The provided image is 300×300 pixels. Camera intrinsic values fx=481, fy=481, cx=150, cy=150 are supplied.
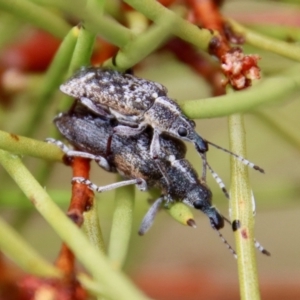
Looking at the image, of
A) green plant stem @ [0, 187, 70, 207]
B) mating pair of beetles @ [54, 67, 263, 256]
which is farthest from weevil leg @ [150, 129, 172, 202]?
green plant stem @ [0, 187, 70, 207]

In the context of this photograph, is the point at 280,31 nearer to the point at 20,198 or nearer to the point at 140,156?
the point at 140,156

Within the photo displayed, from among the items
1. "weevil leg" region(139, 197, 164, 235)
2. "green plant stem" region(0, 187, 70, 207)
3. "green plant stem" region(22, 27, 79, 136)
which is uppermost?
"green plant stem" region(22, 27, 79, 136)

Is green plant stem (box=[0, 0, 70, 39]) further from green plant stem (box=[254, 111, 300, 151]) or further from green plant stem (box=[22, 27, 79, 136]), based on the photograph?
green plant stem (box=[254, 111, 300, 151])

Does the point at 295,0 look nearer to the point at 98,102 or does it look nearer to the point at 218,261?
the point at 98,102

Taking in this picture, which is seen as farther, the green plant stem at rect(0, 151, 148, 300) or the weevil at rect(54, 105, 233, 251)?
the weevil at rect(54, 105, 233, 251)

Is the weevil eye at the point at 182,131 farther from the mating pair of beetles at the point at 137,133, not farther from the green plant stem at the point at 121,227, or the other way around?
the green plant stem at the point at 121,227

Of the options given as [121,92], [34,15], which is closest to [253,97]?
[34,15]
